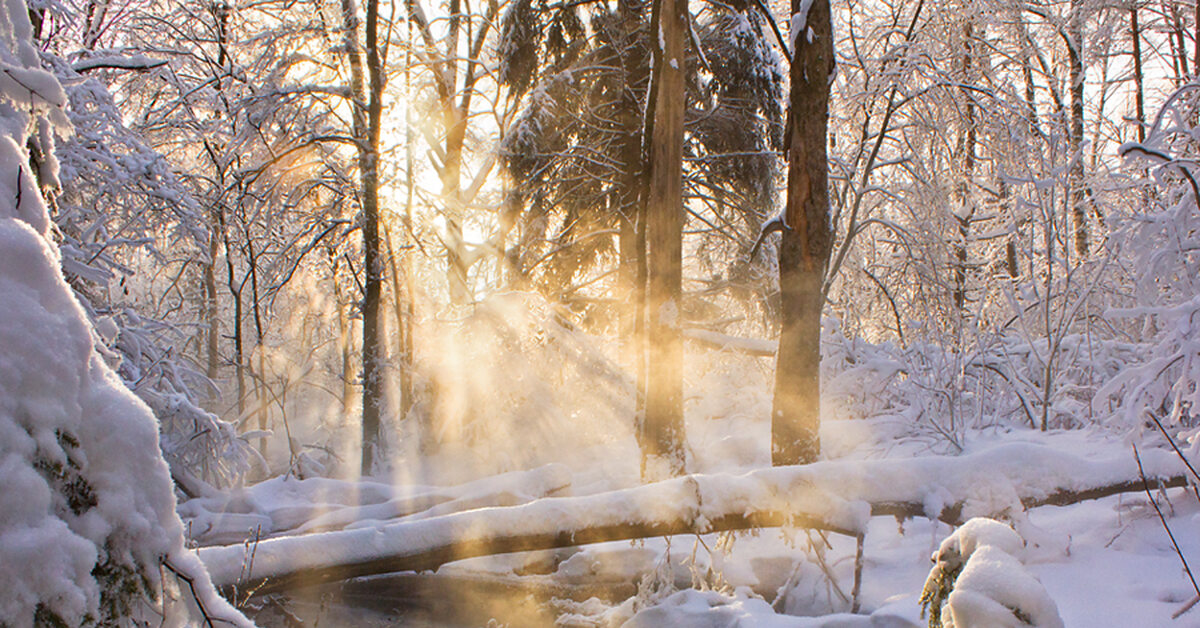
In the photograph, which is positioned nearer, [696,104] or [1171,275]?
[1171,275]

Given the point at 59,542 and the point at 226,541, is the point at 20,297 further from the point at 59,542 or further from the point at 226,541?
the point at 226,541

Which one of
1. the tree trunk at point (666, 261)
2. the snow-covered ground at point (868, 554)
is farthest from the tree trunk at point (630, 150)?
the snow-covered ground at point (868, 554)

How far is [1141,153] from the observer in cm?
422

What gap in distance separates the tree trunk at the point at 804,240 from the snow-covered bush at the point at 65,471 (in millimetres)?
5322

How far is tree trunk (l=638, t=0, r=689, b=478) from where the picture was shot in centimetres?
739

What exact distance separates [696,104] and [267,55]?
681cm

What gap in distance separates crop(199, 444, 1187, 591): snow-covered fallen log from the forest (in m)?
0.02

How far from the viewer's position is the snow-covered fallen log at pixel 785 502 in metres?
3.77

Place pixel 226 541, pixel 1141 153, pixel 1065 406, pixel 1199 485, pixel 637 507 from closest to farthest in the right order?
pixel 1199 485 < pixel 637 507 < pixel 1141 153 < pixel 226 541 < pixel 1065 406

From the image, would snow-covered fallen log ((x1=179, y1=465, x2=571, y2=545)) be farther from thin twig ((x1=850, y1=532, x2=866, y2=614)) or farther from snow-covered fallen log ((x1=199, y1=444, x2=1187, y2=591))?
thin twig ((x1=850, y1=532, x2=866, y2=614))

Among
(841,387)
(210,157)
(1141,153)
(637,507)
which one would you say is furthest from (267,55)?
(1141,153)

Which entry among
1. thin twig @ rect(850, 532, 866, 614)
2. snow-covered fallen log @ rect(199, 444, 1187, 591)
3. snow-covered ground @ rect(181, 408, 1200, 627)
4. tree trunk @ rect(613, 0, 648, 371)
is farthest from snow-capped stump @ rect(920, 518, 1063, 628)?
tree trunk @ rect(613, 0, 648, 371)

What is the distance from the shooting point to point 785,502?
3.96 meters

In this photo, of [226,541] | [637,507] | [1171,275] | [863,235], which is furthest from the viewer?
[863,235]
